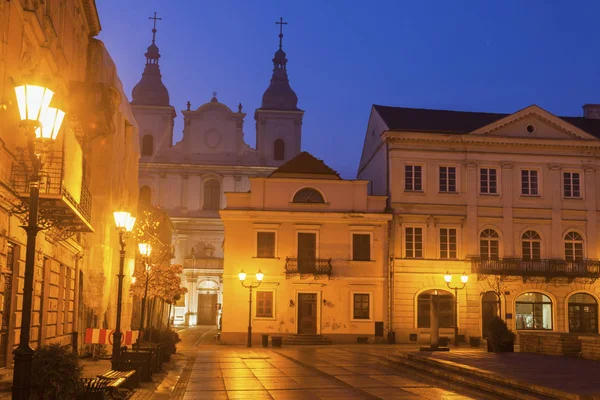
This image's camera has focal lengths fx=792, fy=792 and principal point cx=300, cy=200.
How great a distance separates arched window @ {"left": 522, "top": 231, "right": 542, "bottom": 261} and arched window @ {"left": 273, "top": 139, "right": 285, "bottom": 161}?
31.2m

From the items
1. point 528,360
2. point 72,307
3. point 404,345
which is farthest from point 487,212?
point 72,307

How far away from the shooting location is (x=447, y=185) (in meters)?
44.6

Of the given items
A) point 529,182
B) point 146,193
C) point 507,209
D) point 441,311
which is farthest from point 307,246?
point 146,193

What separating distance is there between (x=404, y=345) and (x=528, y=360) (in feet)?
59.9

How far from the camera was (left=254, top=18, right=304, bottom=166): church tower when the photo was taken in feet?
235

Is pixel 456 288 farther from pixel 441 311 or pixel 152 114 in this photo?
pixel 152 114

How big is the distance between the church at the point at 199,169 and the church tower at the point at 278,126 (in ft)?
0.30

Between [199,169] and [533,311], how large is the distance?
1339 inches

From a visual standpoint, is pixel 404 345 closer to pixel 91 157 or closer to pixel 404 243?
pixel 404 243

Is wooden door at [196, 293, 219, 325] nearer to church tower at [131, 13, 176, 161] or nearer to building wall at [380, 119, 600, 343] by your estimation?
church tower at [131, 13, 176, 161]

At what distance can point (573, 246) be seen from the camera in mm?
45125

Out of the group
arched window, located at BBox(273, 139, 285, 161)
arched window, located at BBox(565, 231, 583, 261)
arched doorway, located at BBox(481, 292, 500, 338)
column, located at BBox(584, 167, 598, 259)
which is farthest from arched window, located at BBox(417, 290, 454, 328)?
arched window, located at BBox(273, 139, 285, 161)

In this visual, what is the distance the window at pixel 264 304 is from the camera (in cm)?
4178

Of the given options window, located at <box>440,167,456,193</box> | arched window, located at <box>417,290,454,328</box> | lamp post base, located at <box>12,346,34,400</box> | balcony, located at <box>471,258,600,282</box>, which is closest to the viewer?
lamp post base, located at <box>12,346,34,400</box>
